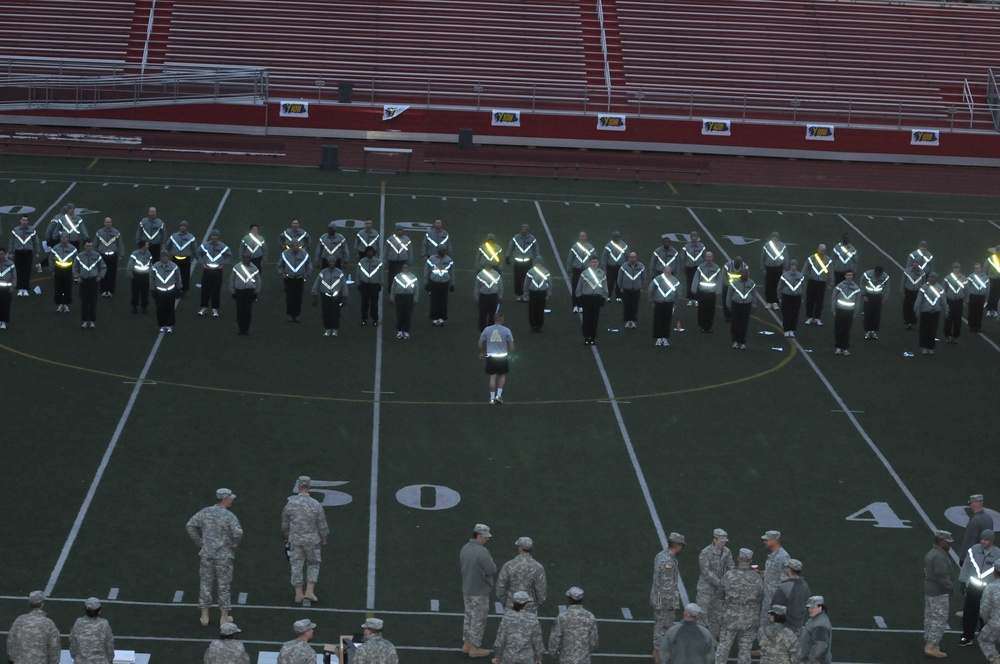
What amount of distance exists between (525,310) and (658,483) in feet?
30.7

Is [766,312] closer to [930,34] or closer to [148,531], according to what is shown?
[148,531]

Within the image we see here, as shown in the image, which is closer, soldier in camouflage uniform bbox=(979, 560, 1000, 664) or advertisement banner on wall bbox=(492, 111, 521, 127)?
soldier in camouflage uniform bbox=(979, 560, 1000, 664)

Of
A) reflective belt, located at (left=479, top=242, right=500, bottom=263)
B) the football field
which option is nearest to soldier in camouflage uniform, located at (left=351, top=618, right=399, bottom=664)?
the football field

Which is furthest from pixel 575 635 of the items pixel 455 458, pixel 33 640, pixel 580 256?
pixel 580 256

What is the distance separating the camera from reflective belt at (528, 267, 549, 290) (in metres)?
29.1

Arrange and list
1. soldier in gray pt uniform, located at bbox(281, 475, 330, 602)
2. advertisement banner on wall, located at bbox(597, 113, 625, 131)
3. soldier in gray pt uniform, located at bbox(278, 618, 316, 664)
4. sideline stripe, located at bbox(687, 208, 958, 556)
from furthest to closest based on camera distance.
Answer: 1. advertisement banner on wall, located at bbox(597, 113, 625, 131)
2. sideline stripe, located at bbox(687, 208, 958, 556)
3. soldier in gray pt uniform, located at bbox(281, 475, 330, 602)
4. soldier in gray pt uniform, located at bbox(278, 618, 316, 664)

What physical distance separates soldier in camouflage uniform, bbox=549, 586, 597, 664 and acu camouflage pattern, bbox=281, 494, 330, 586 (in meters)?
3.46

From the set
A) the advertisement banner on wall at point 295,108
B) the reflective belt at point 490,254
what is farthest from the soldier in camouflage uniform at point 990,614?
the advertisement banner on wall at point 295,108

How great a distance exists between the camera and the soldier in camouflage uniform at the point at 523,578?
54.5 feet

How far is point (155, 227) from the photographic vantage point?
31438mm

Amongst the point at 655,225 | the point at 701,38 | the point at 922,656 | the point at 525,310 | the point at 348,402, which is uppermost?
the point at 701,38

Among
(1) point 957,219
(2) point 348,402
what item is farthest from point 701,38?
(2) point 348,402

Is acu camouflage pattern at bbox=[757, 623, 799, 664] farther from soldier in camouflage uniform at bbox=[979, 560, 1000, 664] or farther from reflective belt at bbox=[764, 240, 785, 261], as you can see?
reflective belt at bbox=[764, 240, 785, 261]

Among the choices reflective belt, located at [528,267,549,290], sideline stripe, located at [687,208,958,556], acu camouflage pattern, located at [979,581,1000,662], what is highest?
reflective belt, located at [528,267,549,290]
